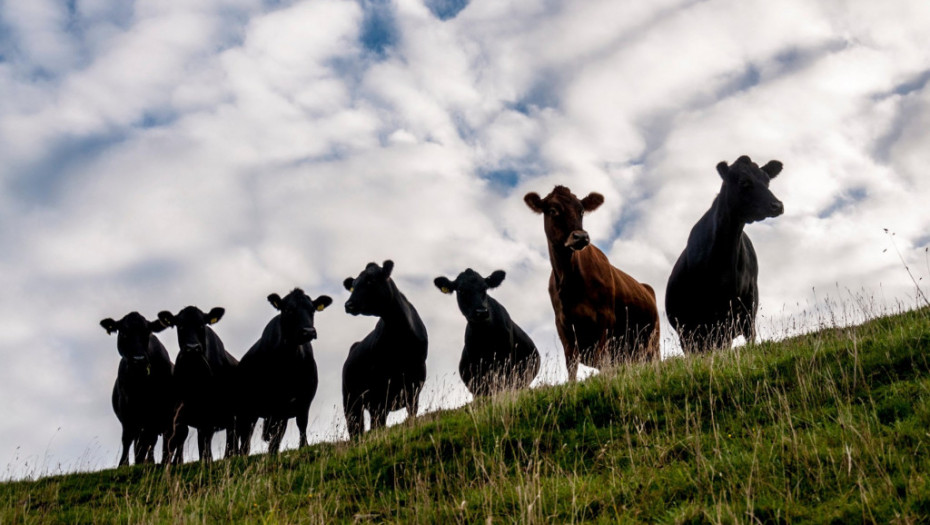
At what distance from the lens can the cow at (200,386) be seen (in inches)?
564

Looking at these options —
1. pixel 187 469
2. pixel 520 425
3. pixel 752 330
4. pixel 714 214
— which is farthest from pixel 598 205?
pixel 187 469

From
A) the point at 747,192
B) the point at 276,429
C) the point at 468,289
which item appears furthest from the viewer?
the point at 468,289

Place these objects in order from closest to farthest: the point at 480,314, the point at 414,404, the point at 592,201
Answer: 1. the point at 414,404
2. the point at 480,314
3. the point at 592,201

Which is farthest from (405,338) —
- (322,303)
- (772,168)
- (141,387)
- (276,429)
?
(772,168)

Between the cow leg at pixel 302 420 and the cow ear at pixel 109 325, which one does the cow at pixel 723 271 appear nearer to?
the cow leg at pixel 302 420

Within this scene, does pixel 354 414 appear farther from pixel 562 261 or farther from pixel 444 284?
pixel 562 261

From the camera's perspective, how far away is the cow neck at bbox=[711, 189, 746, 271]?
12914 mm

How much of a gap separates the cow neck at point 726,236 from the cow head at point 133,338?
386 inches

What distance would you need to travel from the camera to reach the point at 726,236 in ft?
42.5

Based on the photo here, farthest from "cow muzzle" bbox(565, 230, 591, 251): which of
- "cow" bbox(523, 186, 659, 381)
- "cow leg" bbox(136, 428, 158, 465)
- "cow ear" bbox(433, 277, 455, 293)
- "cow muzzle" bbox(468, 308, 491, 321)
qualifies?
"cow leg" bbox(136, 428, 158, 465)

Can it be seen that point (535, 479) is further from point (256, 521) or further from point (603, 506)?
point (256, 521)

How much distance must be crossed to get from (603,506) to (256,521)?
3256 millimetres

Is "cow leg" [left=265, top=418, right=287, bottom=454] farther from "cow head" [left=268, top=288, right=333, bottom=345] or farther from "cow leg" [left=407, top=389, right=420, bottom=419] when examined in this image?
"cow leg" [left=407, top=389, right=420, bottom=419]

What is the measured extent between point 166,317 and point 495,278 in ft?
19.9
